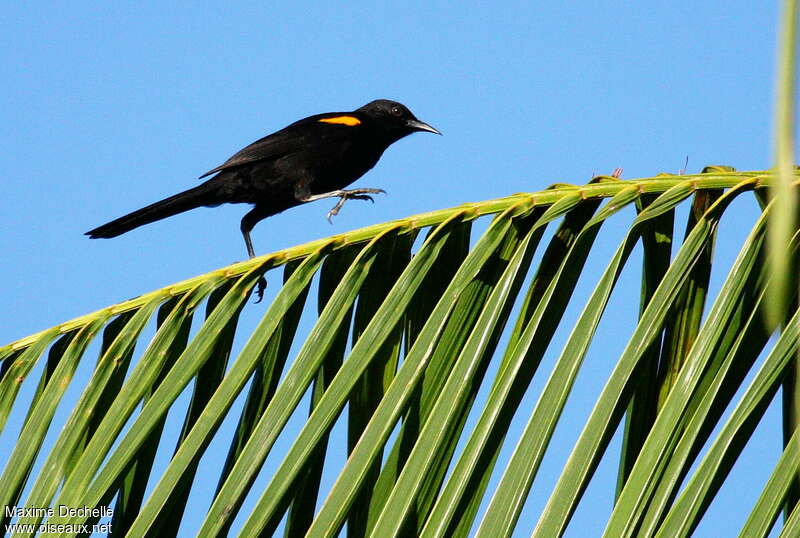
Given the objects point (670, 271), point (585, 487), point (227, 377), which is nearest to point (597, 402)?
point (585, 487)

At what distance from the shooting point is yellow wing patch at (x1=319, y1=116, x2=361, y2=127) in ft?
20.2

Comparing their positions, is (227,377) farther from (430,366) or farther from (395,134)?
(395,134)

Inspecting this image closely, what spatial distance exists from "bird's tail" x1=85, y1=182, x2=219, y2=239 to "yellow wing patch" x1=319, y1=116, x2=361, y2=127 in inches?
43.0

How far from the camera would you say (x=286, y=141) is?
5.73 metres

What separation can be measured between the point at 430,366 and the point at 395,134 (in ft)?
16.0

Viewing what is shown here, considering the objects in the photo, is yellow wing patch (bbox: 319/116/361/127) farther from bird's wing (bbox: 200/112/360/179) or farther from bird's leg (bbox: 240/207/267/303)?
bird's leg (bbox: 240/207/267/303)

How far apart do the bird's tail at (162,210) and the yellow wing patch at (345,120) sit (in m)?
1.09

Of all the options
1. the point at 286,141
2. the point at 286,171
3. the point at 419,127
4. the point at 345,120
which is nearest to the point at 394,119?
the point at 419,127

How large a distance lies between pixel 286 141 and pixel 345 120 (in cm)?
66

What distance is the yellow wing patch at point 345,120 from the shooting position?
20.2 ft

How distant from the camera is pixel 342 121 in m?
6.20

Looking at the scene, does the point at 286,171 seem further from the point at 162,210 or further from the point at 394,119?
the point at 394,119

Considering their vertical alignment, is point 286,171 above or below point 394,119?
below

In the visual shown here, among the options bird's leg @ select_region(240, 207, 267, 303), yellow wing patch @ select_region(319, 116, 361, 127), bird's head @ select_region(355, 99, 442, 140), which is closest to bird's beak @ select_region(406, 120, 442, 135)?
bird's head @ select_region(355, 99, 442, 140)
